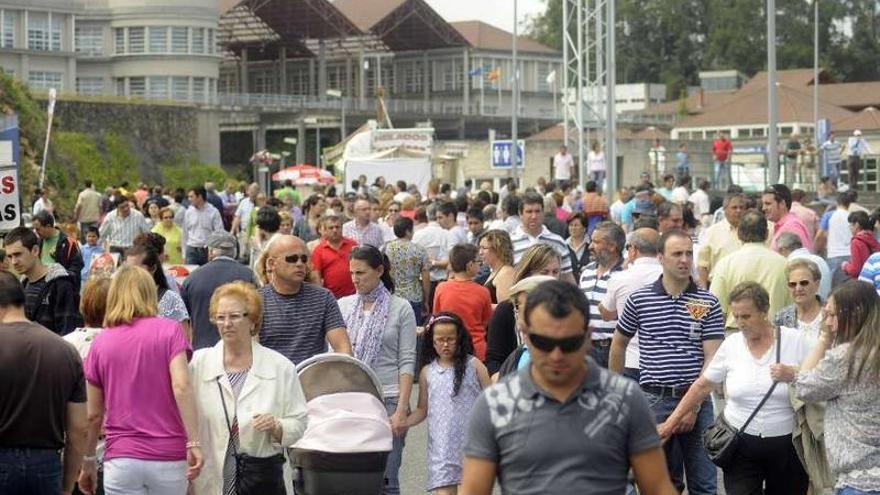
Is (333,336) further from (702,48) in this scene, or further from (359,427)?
(702,48)

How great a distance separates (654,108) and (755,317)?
10080 centimetres

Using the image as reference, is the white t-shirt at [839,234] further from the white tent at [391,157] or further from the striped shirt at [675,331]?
the white tent at [391,157]

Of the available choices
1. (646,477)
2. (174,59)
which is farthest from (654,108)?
(646,477)

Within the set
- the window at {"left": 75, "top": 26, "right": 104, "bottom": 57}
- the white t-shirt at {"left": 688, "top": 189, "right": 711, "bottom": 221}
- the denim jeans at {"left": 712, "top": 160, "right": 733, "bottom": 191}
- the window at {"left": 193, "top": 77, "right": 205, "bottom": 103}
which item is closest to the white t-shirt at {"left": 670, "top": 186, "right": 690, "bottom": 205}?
the white t-shirt at {"left": 688, "top": 189, "right": 711, "bottom": 221}

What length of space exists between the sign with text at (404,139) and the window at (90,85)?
47.7 metres

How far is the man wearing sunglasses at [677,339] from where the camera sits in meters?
9.41

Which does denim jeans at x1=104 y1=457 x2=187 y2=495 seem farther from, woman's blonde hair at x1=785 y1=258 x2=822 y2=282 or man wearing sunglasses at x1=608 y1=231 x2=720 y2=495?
woman's blonde hair at x1=785 y1=258 x2=822 y2=282

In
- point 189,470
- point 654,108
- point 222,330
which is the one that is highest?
point 654,108

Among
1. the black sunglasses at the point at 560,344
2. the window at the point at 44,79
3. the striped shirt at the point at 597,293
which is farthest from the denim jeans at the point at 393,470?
the window at the point at 44,79

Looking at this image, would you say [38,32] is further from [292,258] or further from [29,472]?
[29,472]

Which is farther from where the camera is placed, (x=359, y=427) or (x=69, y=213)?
(x=69, y=213)

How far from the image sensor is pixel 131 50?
86688 millimetres

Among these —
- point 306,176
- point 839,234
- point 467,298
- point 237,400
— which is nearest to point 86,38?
point 306,176

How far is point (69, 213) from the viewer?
157 ft
